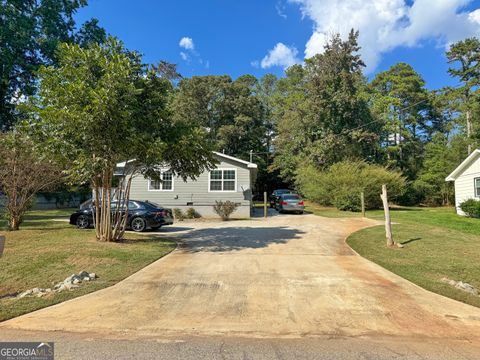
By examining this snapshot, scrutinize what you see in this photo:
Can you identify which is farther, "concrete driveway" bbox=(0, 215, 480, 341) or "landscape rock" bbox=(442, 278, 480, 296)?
"landscape rock" bbox=(442, 278, 480, 296)

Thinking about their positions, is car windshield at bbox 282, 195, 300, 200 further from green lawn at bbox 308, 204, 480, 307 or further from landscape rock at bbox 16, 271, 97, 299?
landscape rock at bbox 16, 271, 97, 299

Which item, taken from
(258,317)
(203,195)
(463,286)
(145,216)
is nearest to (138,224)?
(145,216)

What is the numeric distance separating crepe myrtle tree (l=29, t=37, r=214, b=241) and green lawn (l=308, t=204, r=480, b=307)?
6188 mm

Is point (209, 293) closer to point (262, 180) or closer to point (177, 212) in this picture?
point (177, 212)

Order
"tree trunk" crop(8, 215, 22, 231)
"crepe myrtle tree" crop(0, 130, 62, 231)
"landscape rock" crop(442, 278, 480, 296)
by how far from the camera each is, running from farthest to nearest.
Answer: "tree trunk" crop(8, 215, 22, 231), "crepe myrtle tree" crop(0, 130, 62, 231), "landscape rock" crop(442, 278, 480, 296)

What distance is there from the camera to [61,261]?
8.01 meters

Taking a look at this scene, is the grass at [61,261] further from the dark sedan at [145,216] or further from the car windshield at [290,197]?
the car windshield at [290,197]

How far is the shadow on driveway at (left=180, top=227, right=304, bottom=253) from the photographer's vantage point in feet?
34.2

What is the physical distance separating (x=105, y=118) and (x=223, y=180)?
12.4m

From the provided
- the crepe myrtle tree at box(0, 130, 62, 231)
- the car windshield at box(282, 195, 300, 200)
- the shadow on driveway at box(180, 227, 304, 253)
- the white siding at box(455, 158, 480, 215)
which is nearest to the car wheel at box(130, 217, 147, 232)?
the shadow on driveway at box(180, 227, 304, 253)

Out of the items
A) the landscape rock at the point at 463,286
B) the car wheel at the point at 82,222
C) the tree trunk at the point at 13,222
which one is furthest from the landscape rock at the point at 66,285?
the car wheel at the point at 82,222

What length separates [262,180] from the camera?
4328cm

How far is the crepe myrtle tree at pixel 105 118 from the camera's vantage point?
28.0 ft

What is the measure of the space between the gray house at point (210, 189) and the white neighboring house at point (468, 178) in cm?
1309
